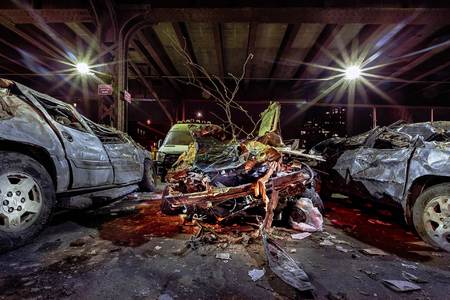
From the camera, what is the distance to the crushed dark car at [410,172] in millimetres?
3354

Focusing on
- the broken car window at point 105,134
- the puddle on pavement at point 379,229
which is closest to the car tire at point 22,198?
the broken car window at point 105,134

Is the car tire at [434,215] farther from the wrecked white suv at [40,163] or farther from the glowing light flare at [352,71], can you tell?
the glowing light flare at [352,71]

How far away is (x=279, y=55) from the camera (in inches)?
406

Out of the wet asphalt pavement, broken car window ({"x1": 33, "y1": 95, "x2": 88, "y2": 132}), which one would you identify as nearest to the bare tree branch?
the wet asphalt pavement

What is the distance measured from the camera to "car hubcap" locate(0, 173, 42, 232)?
284 cm

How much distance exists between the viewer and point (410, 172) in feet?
12.2

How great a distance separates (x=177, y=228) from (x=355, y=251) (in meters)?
2.51

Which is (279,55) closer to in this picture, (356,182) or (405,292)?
(356,182)

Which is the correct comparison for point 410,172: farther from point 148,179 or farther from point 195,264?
point 148,179

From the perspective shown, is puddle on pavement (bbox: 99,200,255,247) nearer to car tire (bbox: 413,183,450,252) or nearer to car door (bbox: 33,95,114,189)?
car door (bbox: 33,95,114,189)

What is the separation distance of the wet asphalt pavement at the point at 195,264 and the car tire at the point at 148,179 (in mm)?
2482

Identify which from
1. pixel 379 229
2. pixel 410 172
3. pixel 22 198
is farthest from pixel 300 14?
pixel 22 198

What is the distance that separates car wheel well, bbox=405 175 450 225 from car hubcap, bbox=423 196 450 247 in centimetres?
25

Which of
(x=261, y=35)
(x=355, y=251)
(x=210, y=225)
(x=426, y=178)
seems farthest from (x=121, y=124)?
(x=426, y=178)
